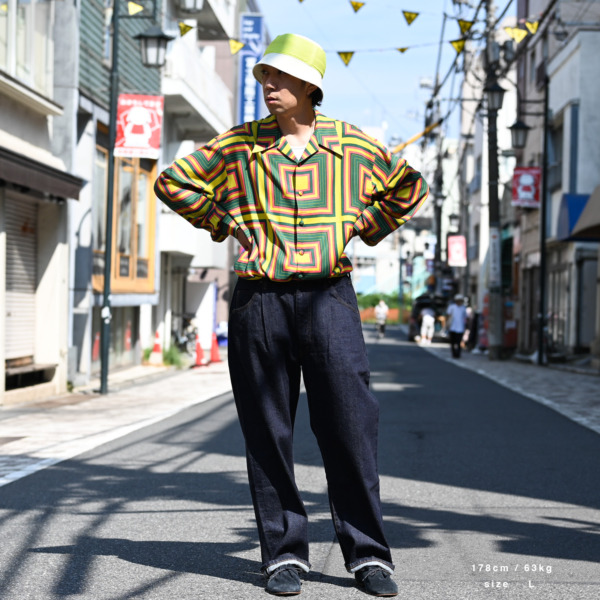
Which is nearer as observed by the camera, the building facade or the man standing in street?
the man standing in street

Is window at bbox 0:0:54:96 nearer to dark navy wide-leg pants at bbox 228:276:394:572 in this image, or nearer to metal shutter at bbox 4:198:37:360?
metal shutter at bbox 4:198:37:360

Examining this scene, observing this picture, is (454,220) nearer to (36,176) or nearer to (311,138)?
(36,176)

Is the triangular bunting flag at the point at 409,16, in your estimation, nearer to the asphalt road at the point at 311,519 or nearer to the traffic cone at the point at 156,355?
the asphalt road at the point at 311,519

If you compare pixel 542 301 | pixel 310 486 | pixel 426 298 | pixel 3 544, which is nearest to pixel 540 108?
pixel 542 301

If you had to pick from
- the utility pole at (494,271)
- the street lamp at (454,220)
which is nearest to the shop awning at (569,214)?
the utility pole at (494,271)

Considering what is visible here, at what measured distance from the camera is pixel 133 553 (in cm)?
477

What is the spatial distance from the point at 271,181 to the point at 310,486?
339cm

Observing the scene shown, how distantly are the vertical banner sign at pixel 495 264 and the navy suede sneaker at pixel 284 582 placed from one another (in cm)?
2519

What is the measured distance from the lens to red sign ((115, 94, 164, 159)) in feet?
54.5

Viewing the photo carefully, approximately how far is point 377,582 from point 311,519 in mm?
1853

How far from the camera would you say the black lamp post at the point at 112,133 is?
51.4 ft

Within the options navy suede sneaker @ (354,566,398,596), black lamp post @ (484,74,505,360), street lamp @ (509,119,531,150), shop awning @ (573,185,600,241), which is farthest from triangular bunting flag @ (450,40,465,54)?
navy suede sneaker @ (354,566,398,596)

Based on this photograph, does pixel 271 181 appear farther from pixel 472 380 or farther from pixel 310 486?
pixel 472 380

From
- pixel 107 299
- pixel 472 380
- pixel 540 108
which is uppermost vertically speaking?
pixel 540 108
